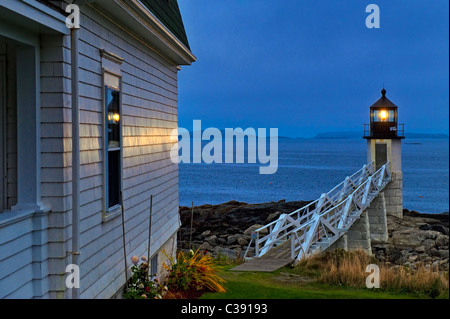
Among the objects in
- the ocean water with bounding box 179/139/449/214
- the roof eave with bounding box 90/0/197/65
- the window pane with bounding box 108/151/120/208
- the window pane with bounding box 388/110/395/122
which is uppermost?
the roof eave with bounding box 90/0/197/65

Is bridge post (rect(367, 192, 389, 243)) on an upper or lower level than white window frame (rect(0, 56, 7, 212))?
lower

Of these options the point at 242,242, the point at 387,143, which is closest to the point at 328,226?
the point at 242,242

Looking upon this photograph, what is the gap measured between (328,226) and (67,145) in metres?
13.3

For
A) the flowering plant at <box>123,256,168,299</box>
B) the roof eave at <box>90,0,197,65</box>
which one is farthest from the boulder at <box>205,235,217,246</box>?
the flowering plant at <box>123,256,168,299</box>

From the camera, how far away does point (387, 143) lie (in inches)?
1262

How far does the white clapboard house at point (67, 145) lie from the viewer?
5.99 m

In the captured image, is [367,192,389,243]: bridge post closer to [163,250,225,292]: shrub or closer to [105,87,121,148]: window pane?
[163,250,225,292]: shrub

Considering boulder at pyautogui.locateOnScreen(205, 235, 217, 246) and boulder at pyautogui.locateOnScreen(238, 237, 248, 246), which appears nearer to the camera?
boulder at pyautogui.locateOnScreen(238, 237, 248, 246)

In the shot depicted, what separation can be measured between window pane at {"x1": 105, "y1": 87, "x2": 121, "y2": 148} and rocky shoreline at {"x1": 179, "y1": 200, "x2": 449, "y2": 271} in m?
12.0

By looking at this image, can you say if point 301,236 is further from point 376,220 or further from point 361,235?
point 376,220

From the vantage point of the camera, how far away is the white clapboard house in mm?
5992

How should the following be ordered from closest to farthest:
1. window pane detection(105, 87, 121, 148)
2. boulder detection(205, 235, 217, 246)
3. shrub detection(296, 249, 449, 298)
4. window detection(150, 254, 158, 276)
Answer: window pane detection(105, 87, 121, 148) → shrub detection(296, 249, 449, 298) → window detection(150, 254, 158, 276) → boulder detection(205, 235, 217, 246)

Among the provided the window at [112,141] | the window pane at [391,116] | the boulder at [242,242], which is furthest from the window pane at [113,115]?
the window pane at [391,116]

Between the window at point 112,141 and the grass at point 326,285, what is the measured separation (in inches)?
94.2
